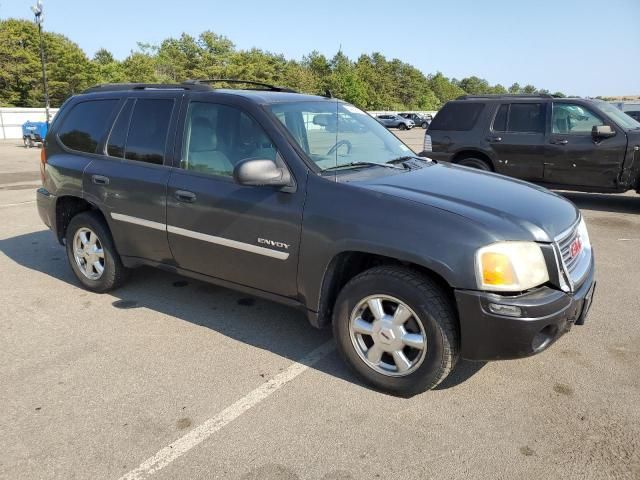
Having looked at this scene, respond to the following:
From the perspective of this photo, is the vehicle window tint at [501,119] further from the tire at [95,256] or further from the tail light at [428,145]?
the tire at [95,256]

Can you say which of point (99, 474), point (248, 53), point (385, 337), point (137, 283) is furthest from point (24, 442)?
point (248, 53)

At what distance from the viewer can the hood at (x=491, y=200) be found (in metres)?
2.91

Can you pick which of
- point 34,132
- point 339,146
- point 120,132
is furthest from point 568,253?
point 34,132

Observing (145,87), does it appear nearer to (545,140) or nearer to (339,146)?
(339,146)

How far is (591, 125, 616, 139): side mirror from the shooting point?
8.24m

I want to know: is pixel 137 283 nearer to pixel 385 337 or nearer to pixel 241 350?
pixel 241 350

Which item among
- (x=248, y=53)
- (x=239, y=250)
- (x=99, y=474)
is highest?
(x=248, y=53)

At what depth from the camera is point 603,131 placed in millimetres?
8242

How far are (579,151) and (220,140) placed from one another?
679cm

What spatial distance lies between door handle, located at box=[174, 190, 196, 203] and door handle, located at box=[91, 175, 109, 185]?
0.88m

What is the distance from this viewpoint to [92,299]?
477cm

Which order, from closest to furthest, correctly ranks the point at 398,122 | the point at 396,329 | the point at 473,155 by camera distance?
the point at 396,329 < the point at 473,155 < the point at 398,122

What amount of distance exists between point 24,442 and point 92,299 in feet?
7.10

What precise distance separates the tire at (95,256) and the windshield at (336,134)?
2029 mm
